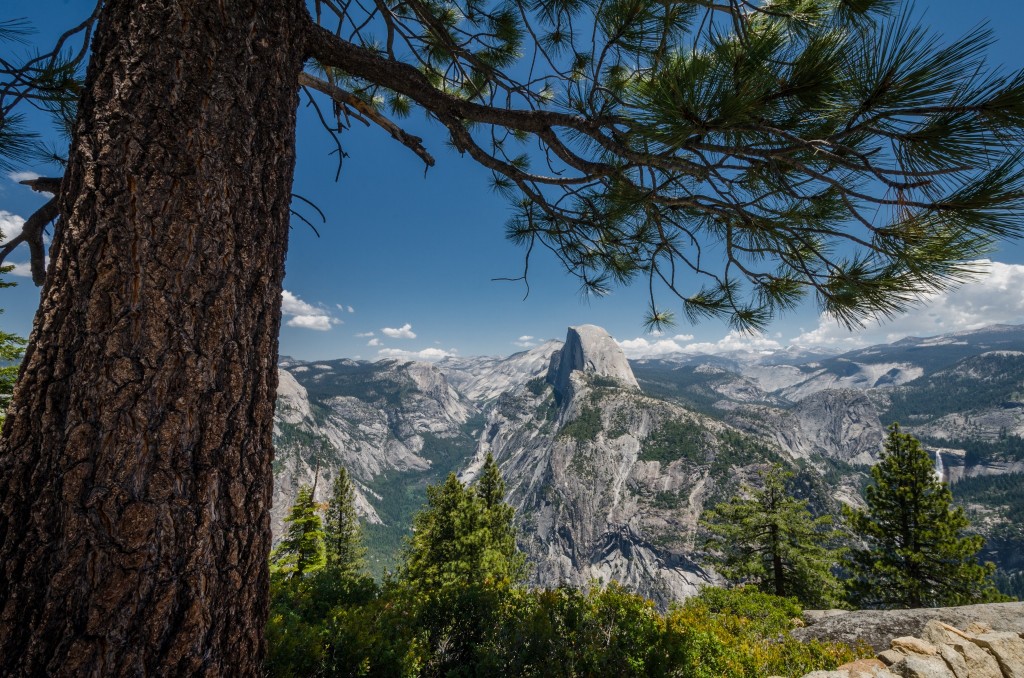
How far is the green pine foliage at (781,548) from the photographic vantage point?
45.9ft

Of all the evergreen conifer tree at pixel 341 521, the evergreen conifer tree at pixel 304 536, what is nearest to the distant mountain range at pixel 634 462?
the evergreen conifer tree at pixel 341 521

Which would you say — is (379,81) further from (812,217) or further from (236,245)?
(812,217)

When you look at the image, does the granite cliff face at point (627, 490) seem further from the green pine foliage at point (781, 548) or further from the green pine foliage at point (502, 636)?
the green pine foliage at point (502, 636)

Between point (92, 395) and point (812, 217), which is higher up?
point (812, 217)

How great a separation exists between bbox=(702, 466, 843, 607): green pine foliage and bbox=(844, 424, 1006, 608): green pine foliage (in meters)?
0.96

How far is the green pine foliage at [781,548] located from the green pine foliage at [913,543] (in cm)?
96

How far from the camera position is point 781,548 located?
13961 mm

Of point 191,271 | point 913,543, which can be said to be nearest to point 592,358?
point 913,543

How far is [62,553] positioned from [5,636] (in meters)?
0.20

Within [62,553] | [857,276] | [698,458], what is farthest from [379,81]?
[698,458]

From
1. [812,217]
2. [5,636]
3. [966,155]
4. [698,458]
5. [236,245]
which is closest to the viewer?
[5,636]

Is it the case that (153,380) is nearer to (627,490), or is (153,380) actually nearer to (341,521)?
(341,521)

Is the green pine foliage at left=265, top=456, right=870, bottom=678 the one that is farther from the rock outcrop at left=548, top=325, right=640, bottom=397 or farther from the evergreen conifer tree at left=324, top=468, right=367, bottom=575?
the rock outcrop at left=548, top=325, right=640, bottom=397

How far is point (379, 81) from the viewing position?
7.47 ft
